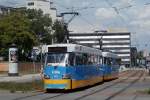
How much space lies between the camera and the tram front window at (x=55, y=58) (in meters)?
30.3

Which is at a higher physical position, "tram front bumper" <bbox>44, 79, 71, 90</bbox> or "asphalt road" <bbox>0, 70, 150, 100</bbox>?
"tram front bumper" <bbox>44, 79, 71, 90</bbox>

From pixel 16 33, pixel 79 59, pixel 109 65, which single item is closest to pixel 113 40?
pixel 16 33

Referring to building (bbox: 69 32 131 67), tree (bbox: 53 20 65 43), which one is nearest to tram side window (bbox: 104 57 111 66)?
tree (bbox: 53 20 65 43)

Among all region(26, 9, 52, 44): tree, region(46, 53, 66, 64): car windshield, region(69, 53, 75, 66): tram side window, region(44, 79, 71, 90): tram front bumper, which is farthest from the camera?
region(26, 9, 52, 44): tree

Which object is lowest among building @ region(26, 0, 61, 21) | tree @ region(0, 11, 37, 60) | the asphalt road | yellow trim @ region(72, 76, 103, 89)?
the asphalt road

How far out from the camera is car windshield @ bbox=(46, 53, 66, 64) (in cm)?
3034

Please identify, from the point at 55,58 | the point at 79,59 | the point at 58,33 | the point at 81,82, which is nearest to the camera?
the point at 55,58

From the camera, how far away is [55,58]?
100 ft

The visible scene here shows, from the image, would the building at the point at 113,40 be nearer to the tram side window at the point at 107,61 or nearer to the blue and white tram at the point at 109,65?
the blue and white tram at the point at 109,65

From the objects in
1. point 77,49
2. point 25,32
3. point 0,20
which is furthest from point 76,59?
point 0,20

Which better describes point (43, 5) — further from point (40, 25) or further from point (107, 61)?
point (107, 61)

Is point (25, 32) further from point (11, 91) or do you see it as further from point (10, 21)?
point (11, 91)

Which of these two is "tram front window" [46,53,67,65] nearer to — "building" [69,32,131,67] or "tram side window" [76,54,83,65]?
"tram side window" [76,54,83,65]

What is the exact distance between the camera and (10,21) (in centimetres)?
9781
